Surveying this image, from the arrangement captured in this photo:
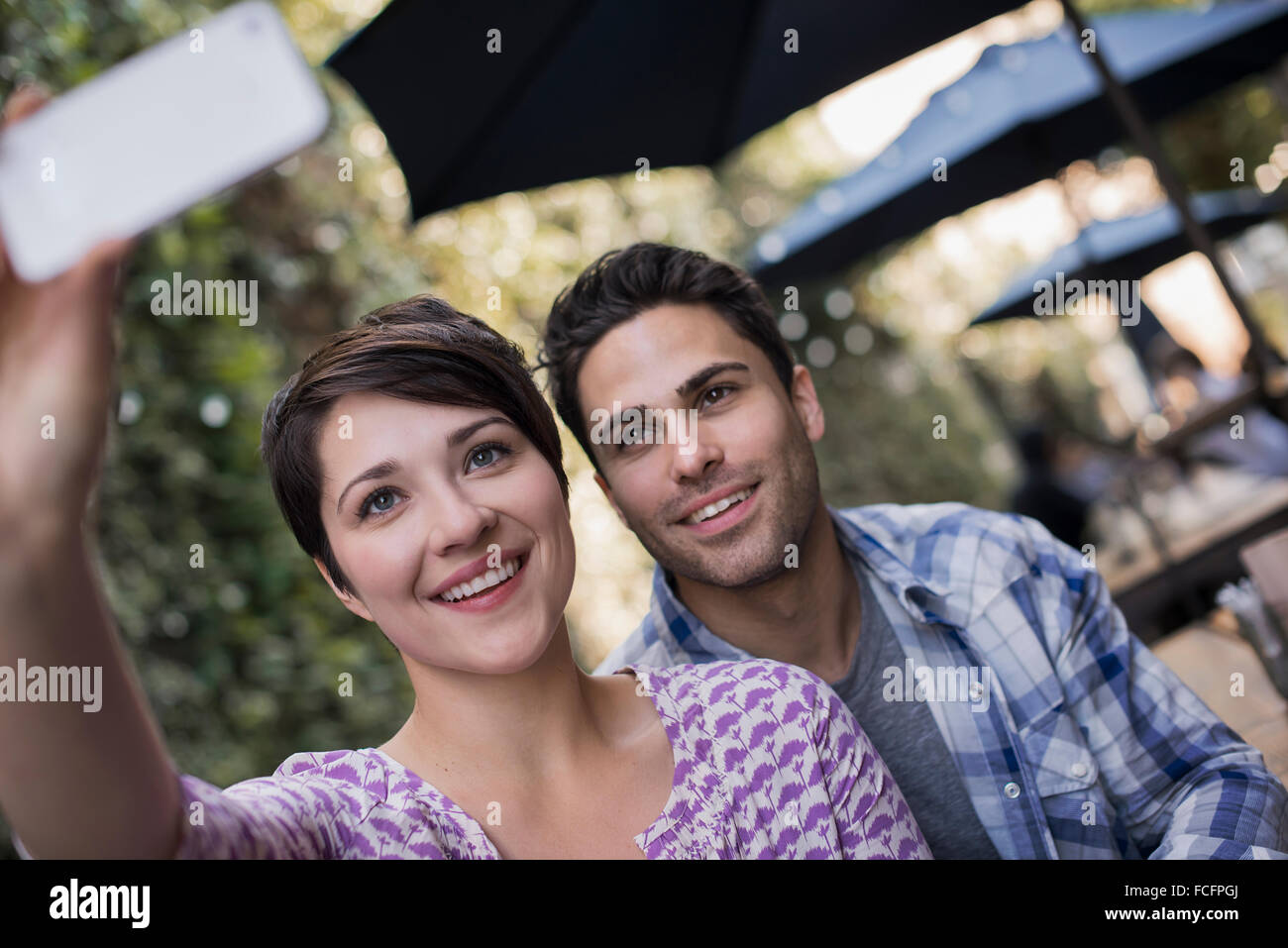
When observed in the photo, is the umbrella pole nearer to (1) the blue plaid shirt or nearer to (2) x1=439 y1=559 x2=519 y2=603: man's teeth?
(1) the blue plaid shirt

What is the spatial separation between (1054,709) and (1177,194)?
2603 millimetres

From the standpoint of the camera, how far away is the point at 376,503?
1256 millimetres

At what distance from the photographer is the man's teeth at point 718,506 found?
1832mm

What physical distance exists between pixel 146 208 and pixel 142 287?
2.97 metres

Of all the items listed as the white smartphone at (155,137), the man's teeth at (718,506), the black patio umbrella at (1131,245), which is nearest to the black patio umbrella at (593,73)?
the man's teeth at (718,506)

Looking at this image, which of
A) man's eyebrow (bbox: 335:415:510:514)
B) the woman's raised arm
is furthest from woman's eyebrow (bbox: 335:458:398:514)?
the woman's raised arm

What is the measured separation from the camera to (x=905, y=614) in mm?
1954

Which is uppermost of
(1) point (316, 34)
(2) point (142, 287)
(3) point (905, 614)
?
(1) point (316, 34)

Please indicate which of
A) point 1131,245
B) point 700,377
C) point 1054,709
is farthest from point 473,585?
point 1131,245

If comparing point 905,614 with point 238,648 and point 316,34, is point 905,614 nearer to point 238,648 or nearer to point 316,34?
point 238,648

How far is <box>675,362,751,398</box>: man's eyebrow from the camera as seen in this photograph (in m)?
1.86

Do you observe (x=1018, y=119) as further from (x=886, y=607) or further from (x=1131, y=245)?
(x=886, y=607)

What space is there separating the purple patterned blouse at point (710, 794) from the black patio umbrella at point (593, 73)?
148cm
